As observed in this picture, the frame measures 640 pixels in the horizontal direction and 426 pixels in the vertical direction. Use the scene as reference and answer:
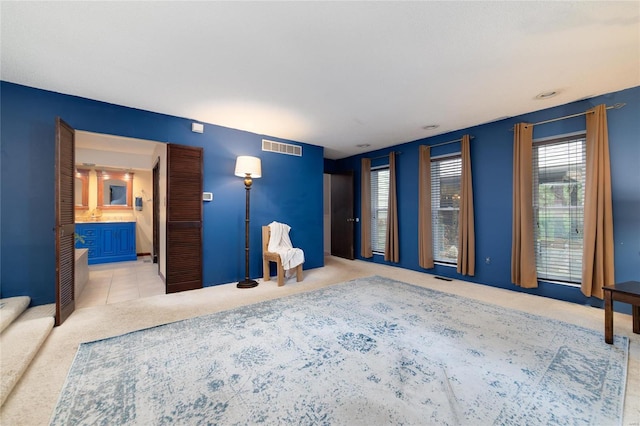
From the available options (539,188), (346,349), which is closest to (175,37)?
(346,349)

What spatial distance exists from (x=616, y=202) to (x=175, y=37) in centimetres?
474

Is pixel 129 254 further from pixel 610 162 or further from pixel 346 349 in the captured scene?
pixel 610 162

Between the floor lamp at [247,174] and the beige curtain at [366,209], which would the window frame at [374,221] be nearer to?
the beige curtain at [366,209]

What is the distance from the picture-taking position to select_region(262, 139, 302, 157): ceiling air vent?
450cm

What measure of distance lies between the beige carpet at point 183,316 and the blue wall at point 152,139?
1.98ft

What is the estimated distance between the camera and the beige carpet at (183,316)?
150 cm

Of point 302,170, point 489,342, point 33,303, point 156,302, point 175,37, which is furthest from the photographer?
point 302,170

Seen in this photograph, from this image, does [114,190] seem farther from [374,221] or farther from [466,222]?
[466,222]

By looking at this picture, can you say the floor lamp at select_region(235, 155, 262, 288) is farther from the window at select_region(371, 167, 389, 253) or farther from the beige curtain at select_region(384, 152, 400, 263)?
the window at select_region(371, 167, 389, 253)

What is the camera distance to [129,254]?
19.4 ft

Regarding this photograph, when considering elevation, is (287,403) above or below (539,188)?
below

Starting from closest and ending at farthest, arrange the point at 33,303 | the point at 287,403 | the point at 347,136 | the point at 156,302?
1. the point at 287,403
2. the point at 33,303
3. the point at 156,302
4. the point at 347,136

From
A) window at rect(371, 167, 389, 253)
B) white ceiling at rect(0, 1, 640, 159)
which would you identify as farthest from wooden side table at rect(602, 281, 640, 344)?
window at rect(371, 167, 389, 253)

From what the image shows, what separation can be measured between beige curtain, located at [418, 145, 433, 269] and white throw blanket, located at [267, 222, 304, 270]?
226 centimetres
